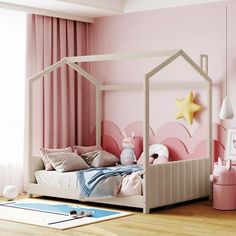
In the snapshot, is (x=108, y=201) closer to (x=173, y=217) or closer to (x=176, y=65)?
(x=173, y=217)

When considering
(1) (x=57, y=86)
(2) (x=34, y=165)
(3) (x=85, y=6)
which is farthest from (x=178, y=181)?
(3) (x=85, y=6)

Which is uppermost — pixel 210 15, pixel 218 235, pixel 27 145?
pixel 210 15

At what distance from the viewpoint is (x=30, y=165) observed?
235 inches

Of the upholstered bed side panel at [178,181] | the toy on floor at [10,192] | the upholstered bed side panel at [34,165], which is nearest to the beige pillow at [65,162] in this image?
the upholstered bed side panel at [34,165]

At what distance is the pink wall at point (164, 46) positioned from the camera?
231 inches

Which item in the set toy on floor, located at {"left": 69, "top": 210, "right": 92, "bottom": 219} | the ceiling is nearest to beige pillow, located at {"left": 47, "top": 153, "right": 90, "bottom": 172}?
toy on floor, located at {"left": 69, "top": 210, "right": 92, "bottom": 219}

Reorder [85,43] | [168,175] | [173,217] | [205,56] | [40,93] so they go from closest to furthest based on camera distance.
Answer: [173,217] → [168,175] → [205,56] → [40,93] → [85,43]

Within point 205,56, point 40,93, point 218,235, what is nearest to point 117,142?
point 40,93

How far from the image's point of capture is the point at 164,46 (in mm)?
6258

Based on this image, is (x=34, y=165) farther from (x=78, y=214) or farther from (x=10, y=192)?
(x=78, y=214)

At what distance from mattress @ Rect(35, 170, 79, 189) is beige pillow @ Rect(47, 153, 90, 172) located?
7 centimetres

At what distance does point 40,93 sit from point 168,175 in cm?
179

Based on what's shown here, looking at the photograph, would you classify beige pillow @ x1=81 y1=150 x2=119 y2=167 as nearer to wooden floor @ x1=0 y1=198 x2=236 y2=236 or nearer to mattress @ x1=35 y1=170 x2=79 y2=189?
mattress @ x1=35 y1=170 x2=79 y2=189

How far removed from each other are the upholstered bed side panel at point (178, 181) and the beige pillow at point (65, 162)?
3.19ft
